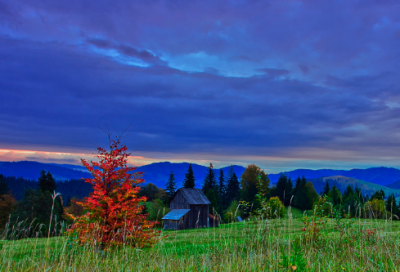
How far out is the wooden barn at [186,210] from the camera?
107 feet

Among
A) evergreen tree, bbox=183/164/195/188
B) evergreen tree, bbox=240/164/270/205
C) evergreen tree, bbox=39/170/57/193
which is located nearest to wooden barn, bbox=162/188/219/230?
evergreen tree, bbox=183/164/195/188

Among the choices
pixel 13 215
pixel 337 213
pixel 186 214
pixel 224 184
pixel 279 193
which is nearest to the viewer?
pixel 337 213

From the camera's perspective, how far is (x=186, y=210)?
1316 inches

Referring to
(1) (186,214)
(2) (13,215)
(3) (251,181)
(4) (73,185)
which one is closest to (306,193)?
(3) (251,181)

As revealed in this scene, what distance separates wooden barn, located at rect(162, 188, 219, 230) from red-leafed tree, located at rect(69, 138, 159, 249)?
24.3 m

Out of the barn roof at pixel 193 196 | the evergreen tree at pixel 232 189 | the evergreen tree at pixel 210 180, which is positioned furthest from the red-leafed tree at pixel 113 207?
the evergreen tree at pixel 232 189

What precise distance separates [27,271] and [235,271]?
4.17 metres

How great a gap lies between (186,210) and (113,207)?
27.1m

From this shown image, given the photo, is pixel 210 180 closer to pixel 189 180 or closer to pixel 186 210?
pixel 189 180

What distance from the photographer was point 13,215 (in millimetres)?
36125

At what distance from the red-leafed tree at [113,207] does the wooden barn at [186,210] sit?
24.3m

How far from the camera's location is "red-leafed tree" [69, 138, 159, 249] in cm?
738

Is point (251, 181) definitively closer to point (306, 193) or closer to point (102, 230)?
point (306, 193)

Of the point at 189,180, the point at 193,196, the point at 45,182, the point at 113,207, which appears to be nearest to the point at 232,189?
the point at 189,180
